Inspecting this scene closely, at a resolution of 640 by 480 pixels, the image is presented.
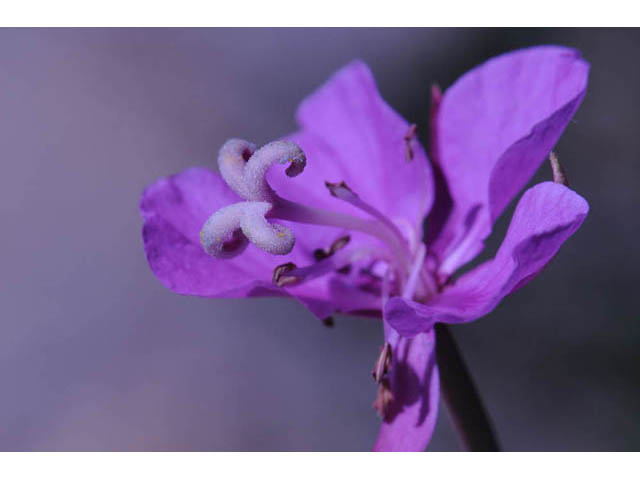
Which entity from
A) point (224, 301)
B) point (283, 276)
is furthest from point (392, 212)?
point (224, 301)

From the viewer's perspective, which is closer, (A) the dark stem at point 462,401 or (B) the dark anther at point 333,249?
(A) the dark stem at point 462,401

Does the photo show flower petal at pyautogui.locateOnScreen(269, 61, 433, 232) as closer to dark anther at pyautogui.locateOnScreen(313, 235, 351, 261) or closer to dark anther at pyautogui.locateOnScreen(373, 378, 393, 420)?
dark anther at pyautogui.locateOnScreen(313, 235, 351, 261)

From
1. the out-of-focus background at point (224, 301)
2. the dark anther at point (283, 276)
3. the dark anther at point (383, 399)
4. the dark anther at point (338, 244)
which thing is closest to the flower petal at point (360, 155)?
the dark anther at point (338, 244)

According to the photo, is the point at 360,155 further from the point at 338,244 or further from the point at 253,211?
the point at 253,211

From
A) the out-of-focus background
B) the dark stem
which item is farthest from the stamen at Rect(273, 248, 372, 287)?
the out-of-focus background

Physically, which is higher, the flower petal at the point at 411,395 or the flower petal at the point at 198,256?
the flower petal at the point at 198,256

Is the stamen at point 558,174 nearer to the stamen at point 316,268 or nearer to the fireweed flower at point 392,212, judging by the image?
the fireweed flower at point 392,212

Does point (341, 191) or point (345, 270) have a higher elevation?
point (341, 191)
